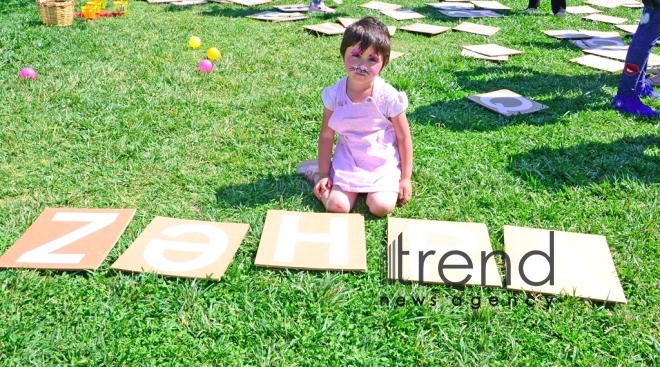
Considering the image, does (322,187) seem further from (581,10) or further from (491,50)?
(581,10)

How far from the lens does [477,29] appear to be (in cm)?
610

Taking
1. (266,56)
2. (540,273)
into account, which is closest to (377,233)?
(540,273)

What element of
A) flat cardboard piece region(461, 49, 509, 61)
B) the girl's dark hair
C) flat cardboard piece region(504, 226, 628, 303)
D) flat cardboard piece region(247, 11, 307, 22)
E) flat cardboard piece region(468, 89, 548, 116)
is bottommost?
flat cardboard piece region(504, 226, 628, 303)

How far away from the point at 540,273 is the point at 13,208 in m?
2.53

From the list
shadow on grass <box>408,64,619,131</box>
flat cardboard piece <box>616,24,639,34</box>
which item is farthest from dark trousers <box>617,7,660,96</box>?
flat cardboard piece <box>616,24,639,34</box>

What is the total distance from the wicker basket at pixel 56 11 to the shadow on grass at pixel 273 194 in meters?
4.41

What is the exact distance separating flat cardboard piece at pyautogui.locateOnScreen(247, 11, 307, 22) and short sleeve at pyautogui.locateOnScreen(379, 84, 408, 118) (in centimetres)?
423

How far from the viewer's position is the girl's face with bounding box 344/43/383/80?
2379mm

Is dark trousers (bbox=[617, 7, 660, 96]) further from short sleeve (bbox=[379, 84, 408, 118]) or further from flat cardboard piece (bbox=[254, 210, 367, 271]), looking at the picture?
flat cardboard piece (bbox=[254, 210, 367, 271])

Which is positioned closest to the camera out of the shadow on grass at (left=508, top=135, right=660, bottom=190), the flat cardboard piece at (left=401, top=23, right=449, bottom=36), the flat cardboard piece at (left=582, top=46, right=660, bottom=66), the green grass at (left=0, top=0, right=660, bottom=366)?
the green grass at (left=0, top=0, right=660, bottom=366)

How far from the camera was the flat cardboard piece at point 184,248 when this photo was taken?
6.85 ft

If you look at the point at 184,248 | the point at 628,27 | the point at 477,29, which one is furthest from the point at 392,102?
the point at 628,27

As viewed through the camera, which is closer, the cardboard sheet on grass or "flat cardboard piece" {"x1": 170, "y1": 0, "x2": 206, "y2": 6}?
the cardboard sheet on grass

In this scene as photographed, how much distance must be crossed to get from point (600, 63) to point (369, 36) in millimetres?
3551
